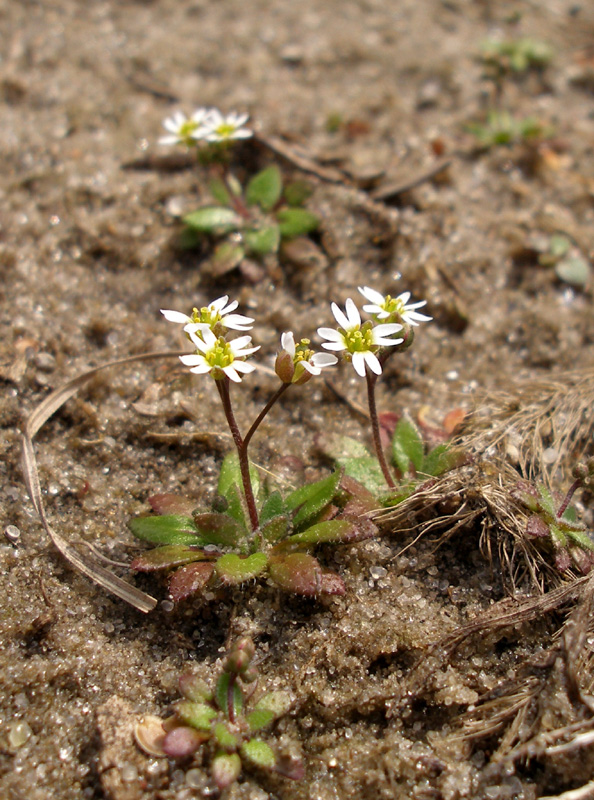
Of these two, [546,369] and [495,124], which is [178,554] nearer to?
[546,369]

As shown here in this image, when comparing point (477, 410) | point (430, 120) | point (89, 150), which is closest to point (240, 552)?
point (477, 410)

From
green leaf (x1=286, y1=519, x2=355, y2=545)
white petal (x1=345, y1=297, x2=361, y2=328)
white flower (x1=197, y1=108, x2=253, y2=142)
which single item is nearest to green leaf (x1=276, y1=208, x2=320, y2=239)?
white flower (x1=197, y1=108, x2=253, y2=142)

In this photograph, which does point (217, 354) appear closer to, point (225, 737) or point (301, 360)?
point (301, 360)

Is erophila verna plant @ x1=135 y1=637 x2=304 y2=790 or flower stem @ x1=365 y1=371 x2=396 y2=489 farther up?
flower stem @ x1=365 y1=371 x2=396 y2=489

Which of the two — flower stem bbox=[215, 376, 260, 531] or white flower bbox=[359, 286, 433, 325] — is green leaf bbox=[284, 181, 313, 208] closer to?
white flower bbox=[359, 286, 433, 325]

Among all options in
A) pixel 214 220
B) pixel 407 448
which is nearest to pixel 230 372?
pixel 407 448
